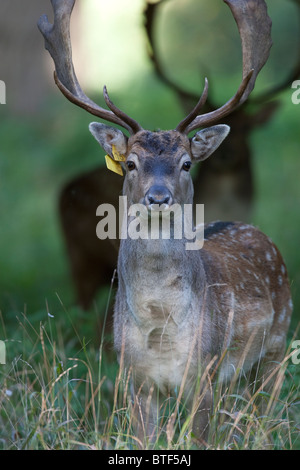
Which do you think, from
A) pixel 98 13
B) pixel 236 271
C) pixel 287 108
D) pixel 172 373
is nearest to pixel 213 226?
pixel 236 271

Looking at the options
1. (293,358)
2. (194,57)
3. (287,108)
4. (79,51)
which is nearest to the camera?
(293,358)

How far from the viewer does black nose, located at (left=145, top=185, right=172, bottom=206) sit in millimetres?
4414

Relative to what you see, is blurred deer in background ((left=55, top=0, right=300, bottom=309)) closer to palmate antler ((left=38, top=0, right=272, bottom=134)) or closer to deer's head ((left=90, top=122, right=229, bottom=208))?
palmate antler ((left=38, top=0, right=272, bottom=134))

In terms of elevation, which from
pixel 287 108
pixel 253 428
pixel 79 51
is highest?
pixel 79 51

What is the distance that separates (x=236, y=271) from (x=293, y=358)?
659 millimetres

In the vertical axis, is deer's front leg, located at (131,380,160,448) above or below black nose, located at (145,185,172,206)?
below

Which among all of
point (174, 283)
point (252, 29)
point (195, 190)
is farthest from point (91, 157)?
point (174, 283)

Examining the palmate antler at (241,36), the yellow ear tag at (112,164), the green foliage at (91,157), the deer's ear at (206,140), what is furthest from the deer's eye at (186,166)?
the green foliage at (91,157)

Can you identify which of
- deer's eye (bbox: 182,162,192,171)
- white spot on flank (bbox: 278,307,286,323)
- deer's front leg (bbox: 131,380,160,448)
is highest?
deer's eye (bbox: 182,162,192,171)

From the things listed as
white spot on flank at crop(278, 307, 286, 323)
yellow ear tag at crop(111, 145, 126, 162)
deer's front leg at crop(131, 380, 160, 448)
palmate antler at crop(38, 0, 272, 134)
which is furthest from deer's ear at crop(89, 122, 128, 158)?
white spot on flank at crop(278, 307, 286, 323)

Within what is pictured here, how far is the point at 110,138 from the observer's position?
511 cm

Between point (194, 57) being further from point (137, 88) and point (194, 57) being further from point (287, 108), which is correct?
point (287, 108)

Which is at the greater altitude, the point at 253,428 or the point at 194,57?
the point at 194,57

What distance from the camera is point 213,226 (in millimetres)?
6039
